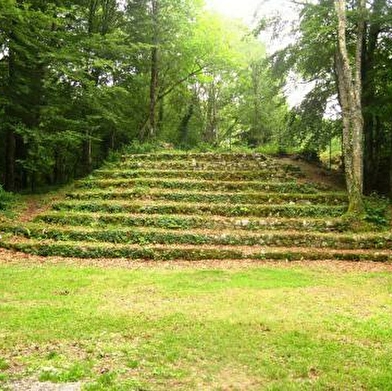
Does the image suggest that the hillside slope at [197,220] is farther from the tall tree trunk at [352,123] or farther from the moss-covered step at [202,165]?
the tall tree trunk at [352,123]

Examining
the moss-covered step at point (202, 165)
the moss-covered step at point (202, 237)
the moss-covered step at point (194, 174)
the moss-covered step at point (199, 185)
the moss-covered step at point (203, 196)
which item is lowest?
the moss-covered step at point (202, 237)

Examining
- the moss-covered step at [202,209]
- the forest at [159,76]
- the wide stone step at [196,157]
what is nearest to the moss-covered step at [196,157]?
the wide stone step at [196,157]

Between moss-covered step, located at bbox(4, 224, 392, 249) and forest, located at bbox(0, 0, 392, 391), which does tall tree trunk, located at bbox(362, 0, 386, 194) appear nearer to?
forest, located at bbox(0, 0, 392, 391)

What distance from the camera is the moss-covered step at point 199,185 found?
17.2 meters

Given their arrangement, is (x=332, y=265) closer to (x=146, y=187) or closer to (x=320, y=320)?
(x=320, y=320)

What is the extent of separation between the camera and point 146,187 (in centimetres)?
1702

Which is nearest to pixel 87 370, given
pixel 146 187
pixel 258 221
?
pixel 258 221

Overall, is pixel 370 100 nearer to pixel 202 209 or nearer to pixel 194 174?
pixel 194 174

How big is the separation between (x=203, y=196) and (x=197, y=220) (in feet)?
7.41

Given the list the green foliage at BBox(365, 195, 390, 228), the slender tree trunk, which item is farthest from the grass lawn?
the slender tree trunk

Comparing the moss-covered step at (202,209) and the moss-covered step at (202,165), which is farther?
the moss-covered step at (202,165)

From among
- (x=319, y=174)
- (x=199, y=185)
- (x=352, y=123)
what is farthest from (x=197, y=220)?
(x=319, y=174)

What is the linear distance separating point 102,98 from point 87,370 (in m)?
16.2

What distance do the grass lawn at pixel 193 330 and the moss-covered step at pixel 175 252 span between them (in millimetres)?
1785
